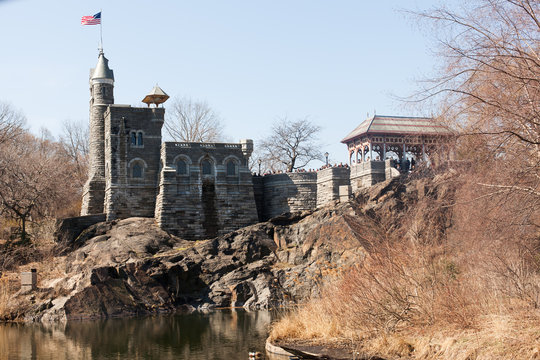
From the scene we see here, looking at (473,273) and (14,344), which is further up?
(473,273)

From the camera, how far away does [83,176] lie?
6269cm

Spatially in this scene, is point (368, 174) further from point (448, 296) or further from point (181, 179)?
point (448, 296)

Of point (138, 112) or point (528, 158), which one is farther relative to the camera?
point (138, 112)

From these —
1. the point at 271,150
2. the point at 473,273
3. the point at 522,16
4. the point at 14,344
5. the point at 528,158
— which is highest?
the point at 271,150

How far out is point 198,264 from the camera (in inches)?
1457

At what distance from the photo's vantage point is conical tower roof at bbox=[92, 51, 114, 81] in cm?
4694

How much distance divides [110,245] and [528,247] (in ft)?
87.8

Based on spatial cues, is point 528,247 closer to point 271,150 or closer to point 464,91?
point 464,91

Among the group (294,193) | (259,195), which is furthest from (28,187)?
(294,193)

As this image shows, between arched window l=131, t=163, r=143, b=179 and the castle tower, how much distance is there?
2785 millimetres

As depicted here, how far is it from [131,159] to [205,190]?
17.2ft

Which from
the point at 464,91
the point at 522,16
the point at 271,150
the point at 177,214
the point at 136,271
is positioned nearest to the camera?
the point at 522,16

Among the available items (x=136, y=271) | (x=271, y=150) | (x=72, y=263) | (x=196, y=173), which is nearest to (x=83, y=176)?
(x=271, y=150)

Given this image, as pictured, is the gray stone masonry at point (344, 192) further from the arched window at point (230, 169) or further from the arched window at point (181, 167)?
the arched window at point (181, 167)
